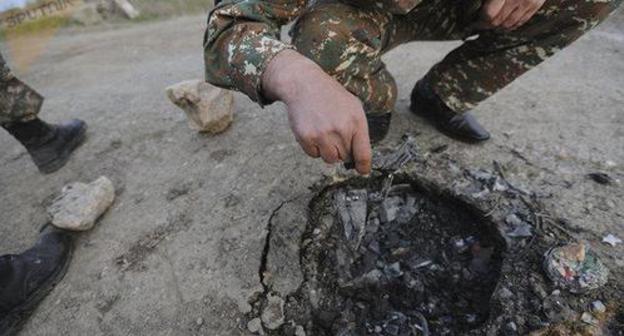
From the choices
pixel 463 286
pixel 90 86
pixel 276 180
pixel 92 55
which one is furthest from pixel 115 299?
pixel 92 55

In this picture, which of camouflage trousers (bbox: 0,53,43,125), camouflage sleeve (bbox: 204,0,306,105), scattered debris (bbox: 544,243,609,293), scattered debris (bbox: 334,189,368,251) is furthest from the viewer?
camouflage trousers (bbox: 0,53,43,125)

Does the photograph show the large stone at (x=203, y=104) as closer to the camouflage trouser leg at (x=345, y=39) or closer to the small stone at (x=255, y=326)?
the camouflage trouser leg at (x=345, y=39)

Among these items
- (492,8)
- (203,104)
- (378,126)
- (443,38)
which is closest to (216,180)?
(203,104)

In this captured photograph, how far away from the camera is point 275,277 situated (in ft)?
5.45

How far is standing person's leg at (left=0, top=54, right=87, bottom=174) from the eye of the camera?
2322 millimetres

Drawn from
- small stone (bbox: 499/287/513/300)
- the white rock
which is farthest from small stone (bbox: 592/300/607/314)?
the white rock

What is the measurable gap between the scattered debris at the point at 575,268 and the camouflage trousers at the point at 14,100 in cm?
265

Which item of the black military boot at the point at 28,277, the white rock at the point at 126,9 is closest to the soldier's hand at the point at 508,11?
the black military boot at the point at 28,277

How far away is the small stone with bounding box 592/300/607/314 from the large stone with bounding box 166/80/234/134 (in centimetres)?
197

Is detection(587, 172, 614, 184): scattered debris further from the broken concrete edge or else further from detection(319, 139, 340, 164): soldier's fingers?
detection(319, 139, 340, 164): soldier's fingers

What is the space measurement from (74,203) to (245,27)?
129 centimetres

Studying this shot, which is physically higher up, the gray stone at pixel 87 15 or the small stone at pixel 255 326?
the small stone at pixel 255 326

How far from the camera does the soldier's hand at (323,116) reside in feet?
3.71

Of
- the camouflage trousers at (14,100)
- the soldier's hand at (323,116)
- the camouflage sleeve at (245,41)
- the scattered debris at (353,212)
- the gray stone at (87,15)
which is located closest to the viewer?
the soldier's hand at (323,116)
